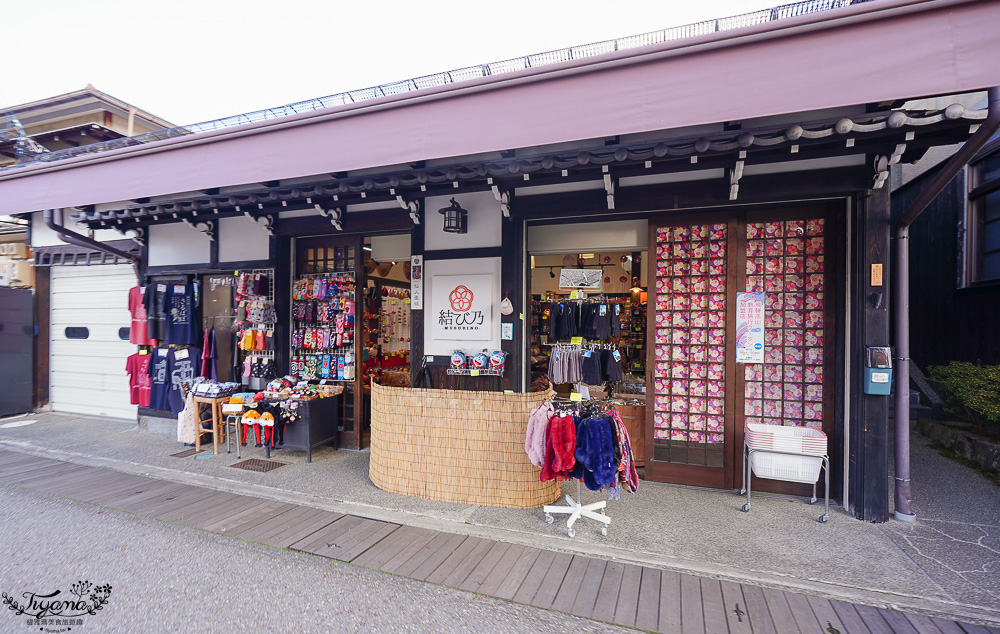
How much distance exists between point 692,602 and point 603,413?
1486 millimetres

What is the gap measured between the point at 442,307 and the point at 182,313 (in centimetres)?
432

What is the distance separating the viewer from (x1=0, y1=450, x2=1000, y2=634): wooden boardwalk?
9.15 ft

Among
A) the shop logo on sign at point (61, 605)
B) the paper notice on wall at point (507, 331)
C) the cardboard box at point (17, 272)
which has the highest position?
the cardboard box at point (17, 272)

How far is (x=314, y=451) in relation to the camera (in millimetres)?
6332

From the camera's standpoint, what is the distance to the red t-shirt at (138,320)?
7316 millimetres

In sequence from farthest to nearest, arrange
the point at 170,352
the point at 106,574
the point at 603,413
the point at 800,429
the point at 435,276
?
the point at 170,352 → the point at 435,276 → the point at 800,429 → the point at 603,413 → the point at 106,574

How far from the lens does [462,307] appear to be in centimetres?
574

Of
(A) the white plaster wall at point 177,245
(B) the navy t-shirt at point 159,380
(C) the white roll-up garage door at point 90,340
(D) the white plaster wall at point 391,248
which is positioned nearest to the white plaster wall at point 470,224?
(D) the white plaster wall at point 391,248

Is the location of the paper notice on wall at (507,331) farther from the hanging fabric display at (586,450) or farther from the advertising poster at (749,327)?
the advertising poster at (749,327)

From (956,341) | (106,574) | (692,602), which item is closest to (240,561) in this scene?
(106,574)

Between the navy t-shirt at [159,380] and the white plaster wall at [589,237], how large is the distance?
593cm

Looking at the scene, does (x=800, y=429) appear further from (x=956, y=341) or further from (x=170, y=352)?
(x=170, y=352)

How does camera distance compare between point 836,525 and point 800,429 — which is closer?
point 836,525

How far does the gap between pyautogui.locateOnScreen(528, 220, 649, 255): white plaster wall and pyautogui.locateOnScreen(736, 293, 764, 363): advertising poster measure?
4.06ft
